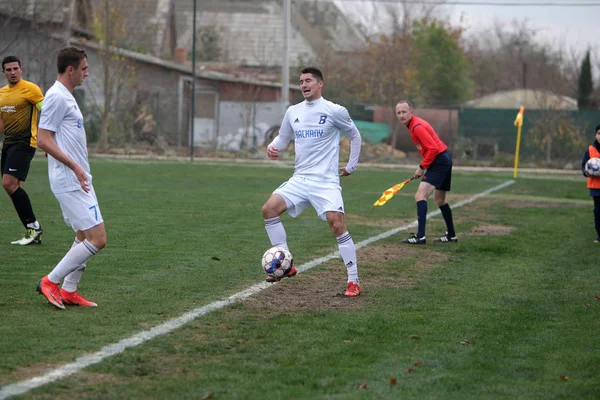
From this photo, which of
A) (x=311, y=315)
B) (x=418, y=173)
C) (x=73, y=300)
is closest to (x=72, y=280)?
(x=73, y=300)

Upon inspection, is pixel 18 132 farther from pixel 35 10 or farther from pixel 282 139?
pixel 35 10

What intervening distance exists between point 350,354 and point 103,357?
5.23 feet

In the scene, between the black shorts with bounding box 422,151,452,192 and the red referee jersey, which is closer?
the red referee jersey

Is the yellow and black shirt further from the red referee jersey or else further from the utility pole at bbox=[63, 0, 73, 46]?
the utility pole at bbox=[63, 0, 73, 46]

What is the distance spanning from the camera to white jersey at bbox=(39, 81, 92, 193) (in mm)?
6742

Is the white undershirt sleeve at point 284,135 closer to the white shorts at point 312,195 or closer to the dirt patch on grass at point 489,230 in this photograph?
the white shorts at point 312,195

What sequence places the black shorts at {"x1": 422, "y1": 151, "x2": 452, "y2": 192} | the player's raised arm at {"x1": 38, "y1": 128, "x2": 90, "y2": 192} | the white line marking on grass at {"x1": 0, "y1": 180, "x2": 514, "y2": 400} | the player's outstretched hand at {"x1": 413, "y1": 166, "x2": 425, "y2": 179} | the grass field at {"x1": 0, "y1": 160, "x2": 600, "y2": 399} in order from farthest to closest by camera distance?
the black shorts at {"x1": 422, "y1": 151, "x2": 452, "y2": 192} < the player's outstretched hand at {"x1": 413, "y1": 166, "x2": 425, "y2": 179} < the player's raised arm at {"x1": 38, "y1": 128, "x2": 90, "y2": 192} < the grass field at {"x1": 0, "y1": 160, "x2": 600, "y2": 399} < the white line marking on grass at {"x1": 0, "y1": 180, "x2": 514, "y2": 400}

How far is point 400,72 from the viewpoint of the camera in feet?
139

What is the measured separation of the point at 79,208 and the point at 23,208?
441cm

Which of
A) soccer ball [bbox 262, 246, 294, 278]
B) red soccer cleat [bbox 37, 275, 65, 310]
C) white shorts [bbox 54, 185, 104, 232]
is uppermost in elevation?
white shorts [bbox 54, 185, 104, 232]

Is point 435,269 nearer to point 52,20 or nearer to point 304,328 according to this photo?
point 304,328

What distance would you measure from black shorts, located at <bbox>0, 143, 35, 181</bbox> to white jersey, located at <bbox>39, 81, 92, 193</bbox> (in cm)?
437

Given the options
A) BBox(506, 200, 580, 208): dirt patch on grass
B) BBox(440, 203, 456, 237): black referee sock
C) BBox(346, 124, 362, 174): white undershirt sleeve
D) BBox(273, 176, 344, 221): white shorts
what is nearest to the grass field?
BBox(440, 203, 456, 237): black referee sock

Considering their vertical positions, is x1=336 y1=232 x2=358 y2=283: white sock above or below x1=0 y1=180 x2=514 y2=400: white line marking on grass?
above
